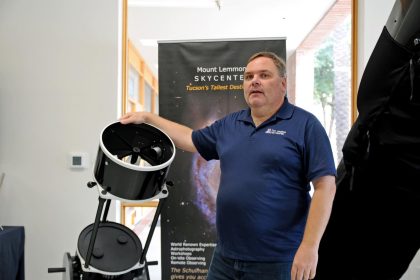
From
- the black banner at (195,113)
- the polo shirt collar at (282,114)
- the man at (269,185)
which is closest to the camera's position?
the man at (269,185)

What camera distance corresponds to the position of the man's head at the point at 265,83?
1.87 m

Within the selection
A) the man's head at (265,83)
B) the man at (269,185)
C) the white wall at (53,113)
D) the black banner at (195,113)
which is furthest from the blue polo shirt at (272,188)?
the white wall at (53,113)

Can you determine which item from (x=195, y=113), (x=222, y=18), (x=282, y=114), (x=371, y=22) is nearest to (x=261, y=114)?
(x=282, y=114)

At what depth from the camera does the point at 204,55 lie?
3.02 meters

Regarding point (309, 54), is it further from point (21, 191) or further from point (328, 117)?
point (21, 191)

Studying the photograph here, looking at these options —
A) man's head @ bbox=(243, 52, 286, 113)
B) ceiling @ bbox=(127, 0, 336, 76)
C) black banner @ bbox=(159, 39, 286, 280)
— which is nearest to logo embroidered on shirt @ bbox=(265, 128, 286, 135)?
man's head @ bbox=(243, 52, 286, 113)

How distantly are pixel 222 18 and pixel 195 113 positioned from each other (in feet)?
5.35

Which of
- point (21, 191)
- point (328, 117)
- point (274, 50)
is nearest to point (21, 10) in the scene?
point (21, 191)

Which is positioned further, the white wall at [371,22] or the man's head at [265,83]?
the white wall at [371,22]

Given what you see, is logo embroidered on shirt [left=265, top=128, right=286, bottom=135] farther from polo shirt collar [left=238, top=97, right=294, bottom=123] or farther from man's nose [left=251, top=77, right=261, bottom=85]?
man's nose [left=251, top=77, right=261, bottom=85]

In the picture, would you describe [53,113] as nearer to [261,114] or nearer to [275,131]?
[261,114]

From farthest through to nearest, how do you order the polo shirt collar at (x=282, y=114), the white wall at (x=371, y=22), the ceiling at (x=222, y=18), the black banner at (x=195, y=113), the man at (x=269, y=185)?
the ceiling at (x=222, y=18), the white wall at (x=371, y=22), the black banner at (x=195, y=113), the polo shirt collar at (x=282, y=114), the man at (x=269, y=185)

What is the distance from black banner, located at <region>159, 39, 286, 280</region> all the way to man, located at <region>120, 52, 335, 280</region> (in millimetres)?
1077

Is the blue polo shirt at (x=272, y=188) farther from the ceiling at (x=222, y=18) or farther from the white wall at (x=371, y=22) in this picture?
the ceiling at (x=222, y=18)
